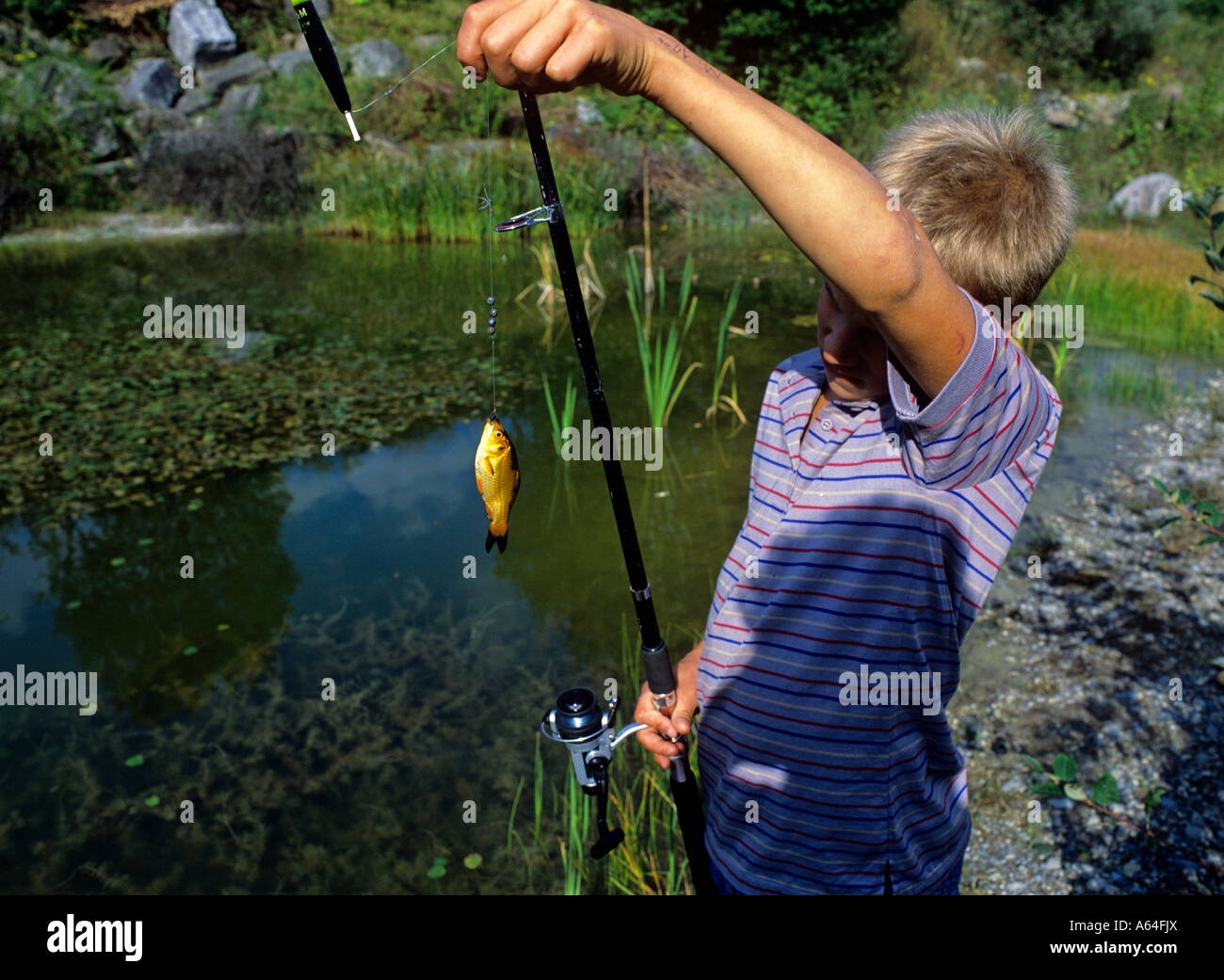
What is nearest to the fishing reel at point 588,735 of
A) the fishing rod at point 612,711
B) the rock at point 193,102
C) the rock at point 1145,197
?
the fishing rod at point 612,711

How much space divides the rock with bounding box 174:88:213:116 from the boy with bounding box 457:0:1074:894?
50.4 ft

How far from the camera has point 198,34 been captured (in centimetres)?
1480

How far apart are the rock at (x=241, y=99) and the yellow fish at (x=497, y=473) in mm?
14666

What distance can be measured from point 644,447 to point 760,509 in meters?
3.97

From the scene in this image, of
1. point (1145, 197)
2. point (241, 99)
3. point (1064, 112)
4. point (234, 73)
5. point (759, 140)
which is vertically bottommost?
point (759, 140)

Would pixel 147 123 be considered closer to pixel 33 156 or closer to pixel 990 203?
pixel 33 156

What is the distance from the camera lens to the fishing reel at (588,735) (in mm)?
1506

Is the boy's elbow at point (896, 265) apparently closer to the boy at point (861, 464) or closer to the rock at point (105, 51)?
the boy at point (861, 464)

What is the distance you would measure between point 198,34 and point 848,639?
1751 cm

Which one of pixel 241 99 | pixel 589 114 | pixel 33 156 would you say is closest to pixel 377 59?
pixel 241 99

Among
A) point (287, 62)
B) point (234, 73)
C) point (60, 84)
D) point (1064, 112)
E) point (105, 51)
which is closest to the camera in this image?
point (60, 84)
